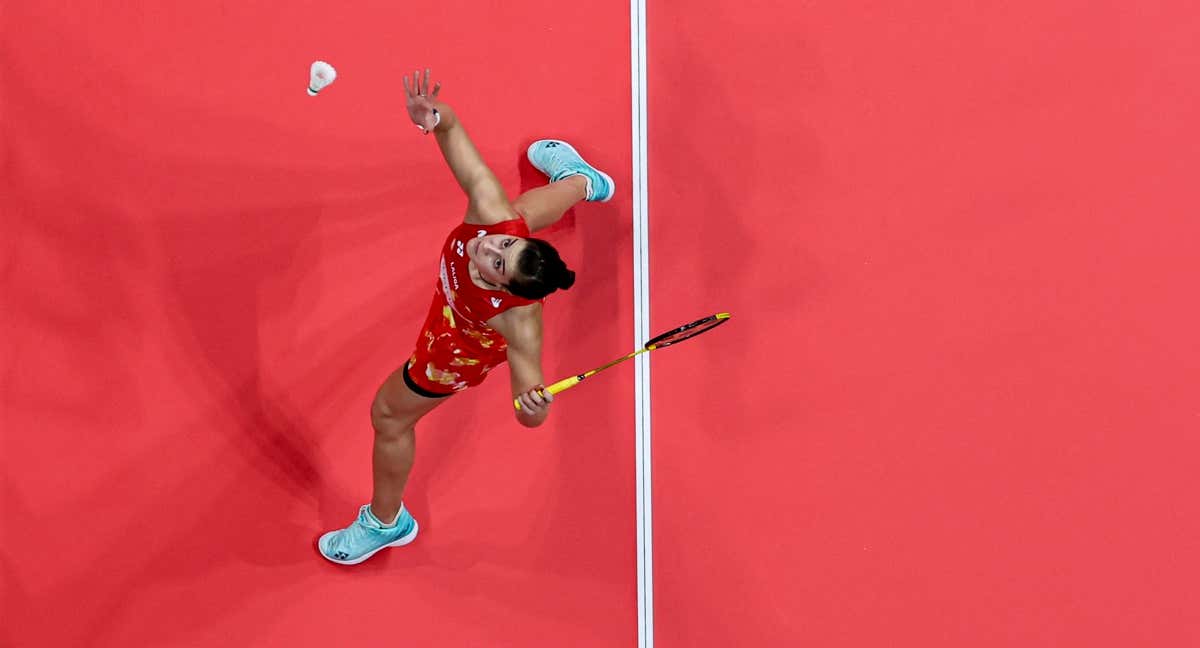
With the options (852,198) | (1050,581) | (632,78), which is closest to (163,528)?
(632,78)

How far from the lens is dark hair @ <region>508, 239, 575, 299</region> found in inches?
89.7

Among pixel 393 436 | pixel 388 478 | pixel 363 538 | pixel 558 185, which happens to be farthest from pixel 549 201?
pixel 363 538

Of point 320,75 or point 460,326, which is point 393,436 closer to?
point 460,326

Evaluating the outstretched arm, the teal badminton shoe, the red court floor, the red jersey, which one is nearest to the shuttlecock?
the outstretched arm

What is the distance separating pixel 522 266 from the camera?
2.28 metres

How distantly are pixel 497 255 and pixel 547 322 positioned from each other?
0.93 metres

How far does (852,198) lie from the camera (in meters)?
2.97

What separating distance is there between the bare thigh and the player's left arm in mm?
409

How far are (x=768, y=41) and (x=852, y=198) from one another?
21.6 inches

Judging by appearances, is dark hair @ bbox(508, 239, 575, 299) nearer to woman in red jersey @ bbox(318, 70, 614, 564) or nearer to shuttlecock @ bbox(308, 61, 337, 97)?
woman in red jersey @ bbox(318, 70, 614, 564)

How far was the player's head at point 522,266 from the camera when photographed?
228 cm

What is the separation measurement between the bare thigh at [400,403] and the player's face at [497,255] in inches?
21.3

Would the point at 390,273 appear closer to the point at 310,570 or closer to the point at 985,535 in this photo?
the point at 310,570

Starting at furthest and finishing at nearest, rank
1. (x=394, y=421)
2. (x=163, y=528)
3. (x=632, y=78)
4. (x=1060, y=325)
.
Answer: (x=632, y=78), (x=163, y=528), (x=394, y=421), (x=1060, y=325)
